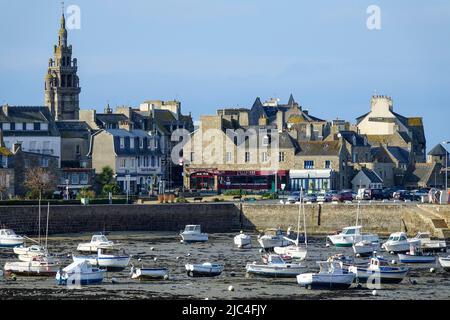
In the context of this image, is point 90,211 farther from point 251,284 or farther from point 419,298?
point 419,298

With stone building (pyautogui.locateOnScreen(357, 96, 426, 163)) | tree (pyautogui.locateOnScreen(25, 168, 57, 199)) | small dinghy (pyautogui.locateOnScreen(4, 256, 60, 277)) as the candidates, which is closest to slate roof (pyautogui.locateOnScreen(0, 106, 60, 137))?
tree (pyautogui.locateOnScreen(25, 168, 57, 199))

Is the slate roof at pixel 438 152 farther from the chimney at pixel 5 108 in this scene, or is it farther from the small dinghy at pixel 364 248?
the small dinghy at pixel 364 248

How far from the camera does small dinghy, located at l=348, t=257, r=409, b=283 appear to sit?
218 feet

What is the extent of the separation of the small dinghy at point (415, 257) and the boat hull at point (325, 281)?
13.4 meters

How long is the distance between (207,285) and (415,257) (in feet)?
53.2

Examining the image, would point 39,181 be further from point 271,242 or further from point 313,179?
point 313,179

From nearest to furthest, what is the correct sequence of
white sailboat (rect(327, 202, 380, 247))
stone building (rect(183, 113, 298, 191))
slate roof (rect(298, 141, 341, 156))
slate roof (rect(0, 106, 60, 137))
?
white sailboat (rect(327, 202, 380, 247)), slate roof (rect(0, 106, 60, 137)), slate roof (rect(298, 141, 341, 156)), stone building (rect(183, 113, 298, 191))

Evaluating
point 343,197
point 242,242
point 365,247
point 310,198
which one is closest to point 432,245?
point 365,247

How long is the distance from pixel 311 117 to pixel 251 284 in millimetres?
87289

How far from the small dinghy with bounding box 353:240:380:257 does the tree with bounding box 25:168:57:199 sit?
27.0 m

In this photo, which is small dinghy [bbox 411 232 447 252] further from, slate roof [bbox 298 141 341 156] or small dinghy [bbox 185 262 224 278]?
slate roof [bbox 298 141 341 156]

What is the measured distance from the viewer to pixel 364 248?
82000 millimetres
